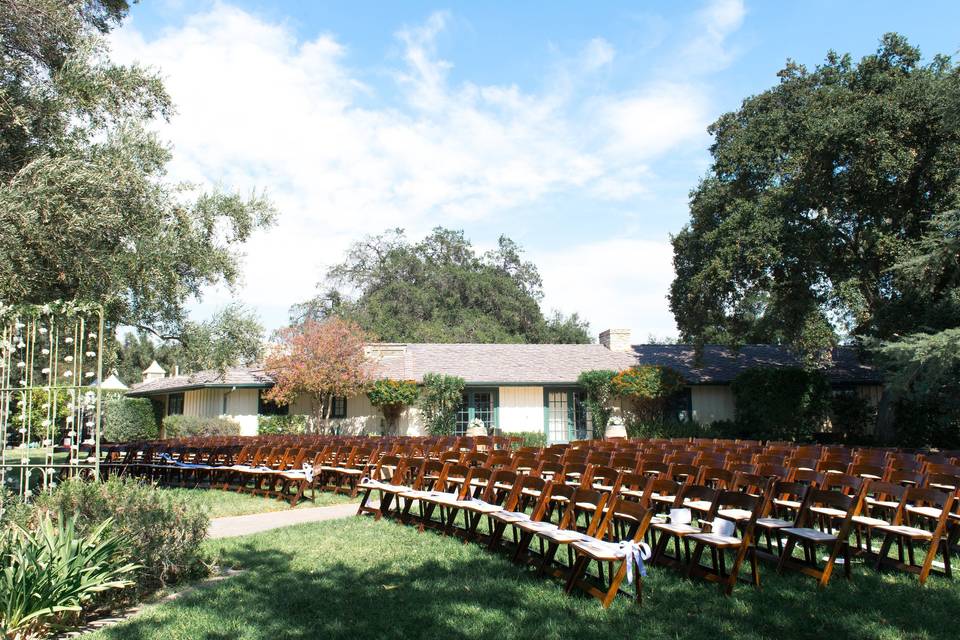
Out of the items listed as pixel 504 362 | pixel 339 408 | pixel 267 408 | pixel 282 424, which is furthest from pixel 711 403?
pixel 267 408

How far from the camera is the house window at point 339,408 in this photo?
80.7 ft

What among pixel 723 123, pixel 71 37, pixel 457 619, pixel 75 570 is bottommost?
pixel 457 619

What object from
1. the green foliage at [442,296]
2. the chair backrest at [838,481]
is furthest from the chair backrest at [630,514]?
the green foliage at [442,296]

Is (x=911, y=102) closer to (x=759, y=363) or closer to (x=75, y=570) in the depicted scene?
(x=759, y=363)

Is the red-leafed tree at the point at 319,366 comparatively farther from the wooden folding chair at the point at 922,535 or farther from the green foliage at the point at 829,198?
the wooden folding chair at the point at 922,535

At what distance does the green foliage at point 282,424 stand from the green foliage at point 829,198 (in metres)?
12.9

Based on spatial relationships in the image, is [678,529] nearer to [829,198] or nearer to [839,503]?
[839,503]

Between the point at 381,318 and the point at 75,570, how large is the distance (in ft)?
118

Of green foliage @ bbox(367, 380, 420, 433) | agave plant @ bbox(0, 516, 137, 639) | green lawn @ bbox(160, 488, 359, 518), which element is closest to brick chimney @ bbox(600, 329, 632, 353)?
green foliage @ bbox(367, 380, 420, 433)

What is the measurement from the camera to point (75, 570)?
523 centimetres

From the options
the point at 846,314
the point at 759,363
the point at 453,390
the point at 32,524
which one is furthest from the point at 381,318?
the point at 32,524

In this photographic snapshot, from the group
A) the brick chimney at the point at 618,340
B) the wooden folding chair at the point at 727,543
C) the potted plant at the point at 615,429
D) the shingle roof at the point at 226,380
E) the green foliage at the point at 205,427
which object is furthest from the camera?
the brick chimney at the point at 618,340

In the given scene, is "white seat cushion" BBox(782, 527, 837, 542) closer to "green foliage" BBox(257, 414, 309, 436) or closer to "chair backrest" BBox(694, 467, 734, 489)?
"chair backrest" BBox(694, 467, 734, 489)

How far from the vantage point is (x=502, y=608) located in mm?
5398
